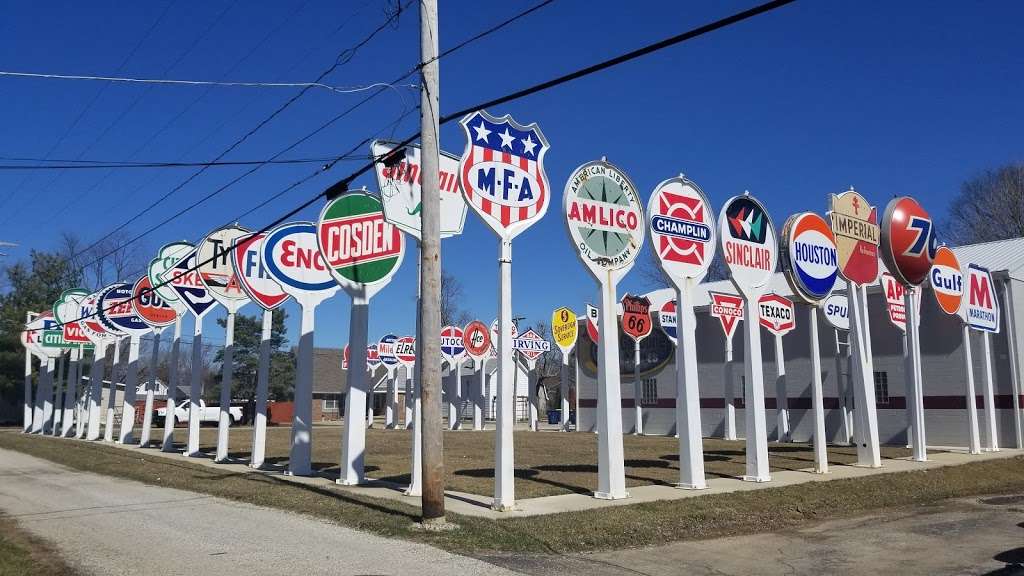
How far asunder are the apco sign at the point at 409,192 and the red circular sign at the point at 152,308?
1662 centimetres

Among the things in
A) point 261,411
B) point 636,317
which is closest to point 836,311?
Result: point 636,317

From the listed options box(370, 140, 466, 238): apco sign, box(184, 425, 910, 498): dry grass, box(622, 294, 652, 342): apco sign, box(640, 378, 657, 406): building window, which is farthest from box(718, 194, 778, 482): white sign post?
box(640, 378, 657, 406): building window

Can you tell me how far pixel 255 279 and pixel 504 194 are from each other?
9.39 meters

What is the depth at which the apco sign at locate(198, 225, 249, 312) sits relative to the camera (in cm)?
2123

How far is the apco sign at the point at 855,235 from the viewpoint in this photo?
18234 mm

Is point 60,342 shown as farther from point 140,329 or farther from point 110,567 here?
point 110,567

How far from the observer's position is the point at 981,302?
931 inches

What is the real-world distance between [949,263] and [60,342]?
37.9m

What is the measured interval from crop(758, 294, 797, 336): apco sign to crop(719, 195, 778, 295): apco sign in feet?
29.1

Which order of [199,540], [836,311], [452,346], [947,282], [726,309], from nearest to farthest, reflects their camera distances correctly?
[199,540], [947,282], [836,311], [726,309], [452,346]

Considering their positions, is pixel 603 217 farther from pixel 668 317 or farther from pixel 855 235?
pixel 668 317

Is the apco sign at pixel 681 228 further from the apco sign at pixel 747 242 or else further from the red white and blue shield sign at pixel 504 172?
the red white and blue shield sign at pixel 504 172

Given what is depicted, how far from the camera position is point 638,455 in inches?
890

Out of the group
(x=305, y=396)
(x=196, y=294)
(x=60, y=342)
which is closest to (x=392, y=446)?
(x=196, y=294)
